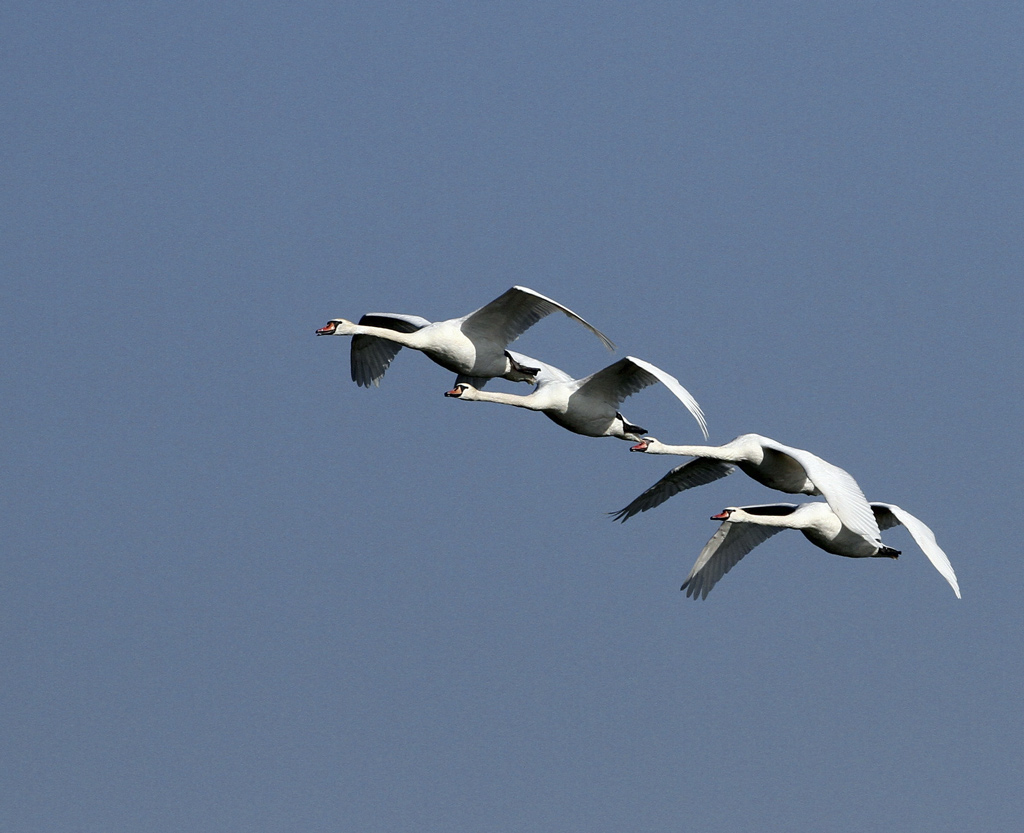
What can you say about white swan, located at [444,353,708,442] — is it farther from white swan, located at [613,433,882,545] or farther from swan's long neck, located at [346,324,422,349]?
swan's long neck, located at [346,324,422,349]

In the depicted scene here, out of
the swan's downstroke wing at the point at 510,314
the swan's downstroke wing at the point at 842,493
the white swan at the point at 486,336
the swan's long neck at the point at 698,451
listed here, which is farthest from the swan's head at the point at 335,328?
the swan's downstroke wing at the point at 842,493

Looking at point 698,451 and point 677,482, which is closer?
point 698,451

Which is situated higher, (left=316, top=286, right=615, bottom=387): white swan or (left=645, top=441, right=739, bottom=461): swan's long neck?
(left=316, top=286, right=615, bottom=387): white swan

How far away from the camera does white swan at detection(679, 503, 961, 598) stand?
30328 mm

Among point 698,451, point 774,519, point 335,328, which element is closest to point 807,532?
point 774,519

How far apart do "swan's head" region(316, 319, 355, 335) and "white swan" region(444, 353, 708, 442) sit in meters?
3.32

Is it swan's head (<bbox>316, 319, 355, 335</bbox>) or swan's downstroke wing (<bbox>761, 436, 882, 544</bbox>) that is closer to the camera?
swan's downstroke wing (<bbox>761, 436, 882, 544</bbox>)

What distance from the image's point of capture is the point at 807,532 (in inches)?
1211

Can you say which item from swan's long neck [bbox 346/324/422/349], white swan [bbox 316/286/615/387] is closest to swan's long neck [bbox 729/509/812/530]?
white swan [bbox 316/286/615/387]

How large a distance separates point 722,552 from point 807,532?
3521 mm

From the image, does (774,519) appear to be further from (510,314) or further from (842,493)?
(510,314)

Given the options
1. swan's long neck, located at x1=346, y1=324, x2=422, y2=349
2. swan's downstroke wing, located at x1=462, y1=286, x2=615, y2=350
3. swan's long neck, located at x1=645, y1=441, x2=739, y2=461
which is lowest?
swan's long neck, located at x1=645, y1=441, x2=739, y2=461

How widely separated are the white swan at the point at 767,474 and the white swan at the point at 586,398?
755 millimetres

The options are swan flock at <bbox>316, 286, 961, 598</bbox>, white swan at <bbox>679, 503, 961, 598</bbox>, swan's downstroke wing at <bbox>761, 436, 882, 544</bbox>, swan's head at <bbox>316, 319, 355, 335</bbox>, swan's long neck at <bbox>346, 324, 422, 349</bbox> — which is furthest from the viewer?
swan's head at <bbox>316, 319, 355, 335</bbox>
